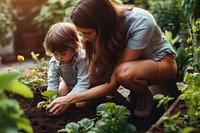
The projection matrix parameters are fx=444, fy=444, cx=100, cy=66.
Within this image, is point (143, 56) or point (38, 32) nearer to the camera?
point (143, 56)

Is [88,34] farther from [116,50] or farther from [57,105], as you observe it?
[57,105]

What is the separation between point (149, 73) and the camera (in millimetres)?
3047

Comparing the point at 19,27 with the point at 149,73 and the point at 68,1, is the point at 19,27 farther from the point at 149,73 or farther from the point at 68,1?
the point at 149,73

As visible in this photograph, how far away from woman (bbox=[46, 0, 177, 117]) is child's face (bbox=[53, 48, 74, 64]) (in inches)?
4.9

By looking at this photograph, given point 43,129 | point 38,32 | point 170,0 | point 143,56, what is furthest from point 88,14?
point 38,32

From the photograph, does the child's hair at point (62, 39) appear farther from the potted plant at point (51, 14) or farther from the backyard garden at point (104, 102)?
the potted plant at point (51, 14)

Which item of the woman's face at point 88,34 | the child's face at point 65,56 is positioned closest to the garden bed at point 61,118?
the child's face at point 65,56

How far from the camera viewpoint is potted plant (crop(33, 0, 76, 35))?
5.77m

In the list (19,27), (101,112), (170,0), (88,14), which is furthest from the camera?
(19,27)

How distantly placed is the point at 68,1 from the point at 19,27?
96cm

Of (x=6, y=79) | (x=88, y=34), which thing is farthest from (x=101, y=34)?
(x=6, y=79)

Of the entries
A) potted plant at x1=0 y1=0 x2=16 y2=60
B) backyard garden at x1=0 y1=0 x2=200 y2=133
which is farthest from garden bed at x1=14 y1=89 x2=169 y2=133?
potted plant at x1=0 y1=0 x2=16 y2=60

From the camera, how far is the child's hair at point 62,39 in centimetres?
303

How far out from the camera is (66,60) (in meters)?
3.16
